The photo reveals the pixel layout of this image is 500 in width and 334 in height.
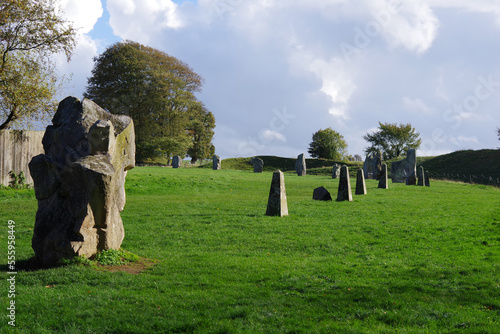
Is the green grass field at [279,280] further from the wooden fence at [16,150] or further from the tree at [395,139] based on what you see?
the tree at [395,139]

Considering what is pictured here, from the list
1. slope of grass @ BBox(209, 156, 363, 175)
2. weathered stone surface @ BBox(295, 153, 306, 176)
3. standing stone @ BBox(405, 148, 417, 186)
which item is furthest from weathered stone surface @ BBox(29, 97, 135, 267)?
slope of grass @ BBox(209, 156, 363, 175)

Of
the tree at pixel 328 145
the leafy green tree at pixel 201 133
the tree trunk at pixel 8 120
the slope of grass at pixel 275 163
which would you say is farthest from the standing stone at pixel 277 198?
the tree at pixel 328 145

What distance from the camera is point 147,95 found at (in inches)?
2480

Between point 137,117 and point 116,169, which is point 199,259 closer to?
point 116,169

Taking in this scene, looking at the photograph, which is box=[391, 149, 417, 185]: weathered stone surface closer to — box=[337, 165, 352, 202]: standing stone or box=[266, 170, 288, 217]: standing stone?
box=[337, 165, 352, 202]: standing stone

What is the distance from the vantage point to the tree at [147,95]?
206 feet

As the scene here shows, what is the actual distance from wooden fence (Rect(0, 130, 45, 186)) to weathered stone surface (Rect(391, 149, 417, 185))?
109ft

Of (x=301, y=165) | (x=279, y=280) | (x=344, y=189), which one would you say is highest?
(x=301, y=165)

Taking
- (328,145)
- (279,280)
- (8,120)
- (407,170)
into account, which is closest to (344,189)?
(279,280)

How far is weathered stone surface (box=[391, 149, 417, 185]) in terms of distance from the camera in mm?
41562

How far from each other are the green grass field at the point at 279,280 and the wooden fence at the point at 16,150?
10.6m

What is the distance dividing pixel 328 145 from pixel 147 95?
42.9 metres

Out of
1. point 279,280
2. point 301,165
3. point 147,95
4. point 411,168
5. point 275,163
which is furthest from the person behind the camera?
point 275,163

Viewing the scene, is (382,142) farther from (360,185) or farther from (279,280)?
(279,280)
